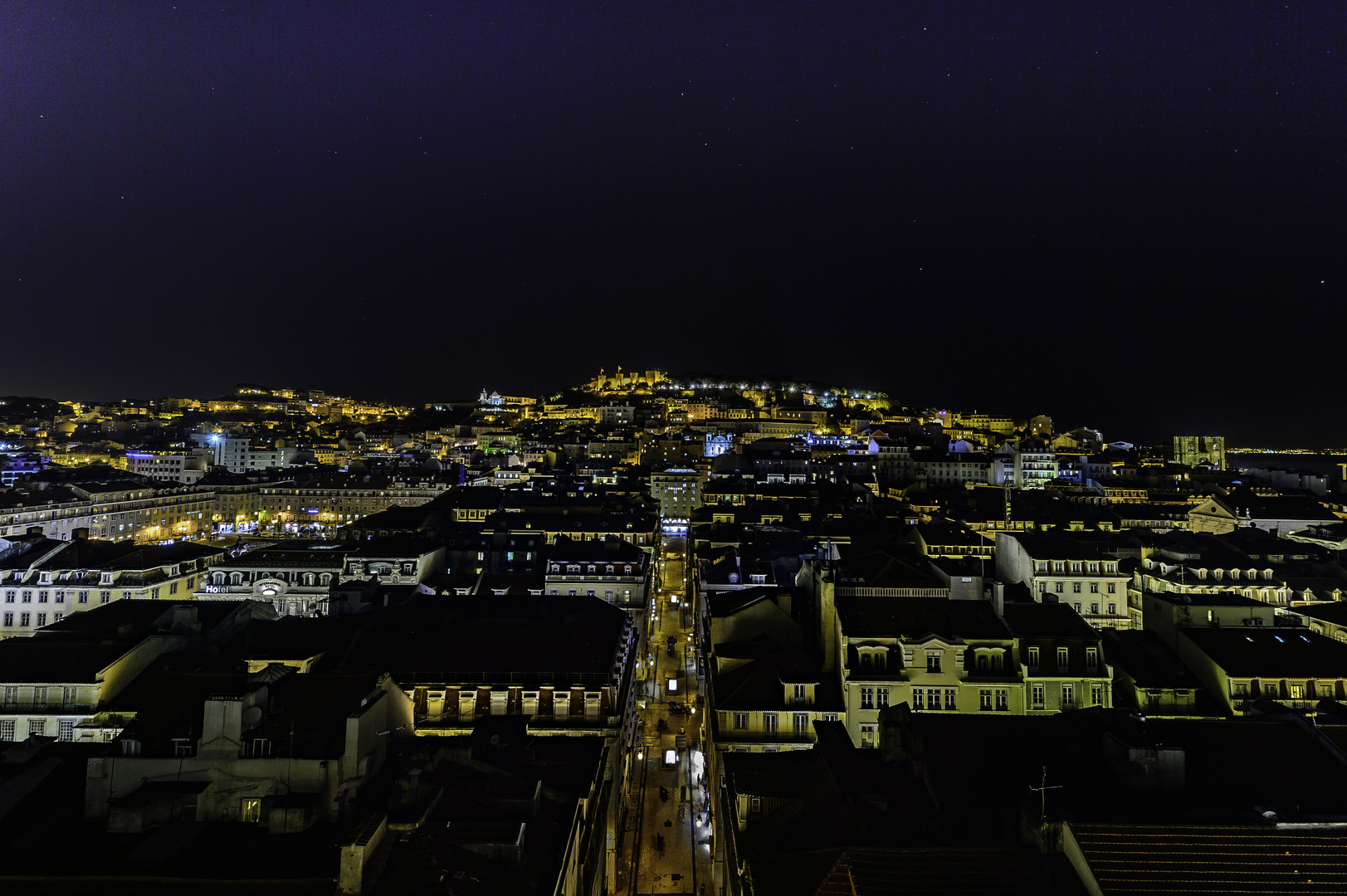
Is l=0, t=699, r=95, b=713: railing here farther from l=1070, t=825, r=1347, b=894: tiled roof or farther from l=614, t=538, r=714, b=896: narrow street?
l=1070, t=825, r=1347, b=894: tiled roof

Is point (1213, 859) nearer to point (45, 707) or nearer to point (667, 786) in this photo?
point (667, 786)

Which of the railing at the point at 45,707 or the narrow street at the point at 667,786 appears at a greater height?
the railing at the point at 45,707

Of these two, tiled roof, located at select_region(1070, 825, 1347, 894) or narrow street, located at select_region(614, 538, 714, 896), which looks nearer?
tiled roof, located at select_region(1070, 825, 1347, 894)

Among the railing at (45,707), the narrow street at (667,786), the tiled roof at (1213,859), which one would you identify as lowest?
the narrow street at (667,786)

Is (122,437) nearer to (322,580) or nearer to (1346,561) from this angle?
(322,580)

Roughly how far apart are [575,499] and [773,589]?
48.2m

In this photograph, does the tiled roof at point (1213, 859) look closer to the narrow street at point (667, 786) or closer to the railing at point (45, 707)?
the narrow street at point (667, 786)

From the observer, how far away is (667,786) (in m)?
33.6

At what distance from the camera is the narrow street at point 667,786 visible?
26.2 metres

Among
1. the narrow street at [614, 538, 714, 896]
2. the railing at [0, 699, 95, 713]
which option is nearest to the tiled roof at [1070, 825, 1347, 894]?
the narrow street at [614, 538, 714, 896]

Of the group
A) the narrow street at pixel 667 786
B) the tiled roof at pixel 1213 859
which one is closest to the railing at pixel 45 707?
the narrow street at pixel 667 786

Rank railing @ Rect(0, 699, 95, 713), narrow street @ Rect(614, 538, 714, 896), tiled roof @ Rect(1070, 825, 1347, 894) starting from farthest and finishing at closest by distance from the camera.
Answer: railing @ Rect(0, 699, 95, 713)
narrow street @ Rect(614, 538, 714, 896)
tiled roof @ Rect(1070, 825, 1347, 894)

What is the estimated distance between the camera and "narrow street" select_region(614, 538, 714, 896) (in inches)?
1030

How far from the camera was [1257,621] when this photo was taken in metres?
37.7
